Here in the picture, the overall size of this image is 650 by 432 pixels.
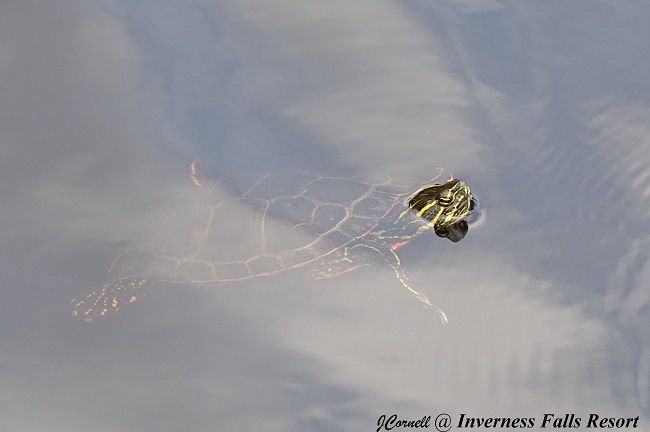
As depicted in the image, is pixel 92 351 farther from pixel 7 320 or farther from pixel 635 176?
pixel 635 176

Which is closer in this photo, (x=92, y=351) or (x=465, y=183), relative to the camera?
(x=92, y=351)

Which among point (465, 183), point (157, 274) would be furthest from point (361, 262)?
point (157, 274)

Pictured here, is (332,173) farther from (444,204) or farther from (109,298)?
(109,298)

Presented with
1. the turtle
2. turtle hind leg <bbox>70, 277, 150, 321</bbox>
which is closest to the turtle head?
the turtle

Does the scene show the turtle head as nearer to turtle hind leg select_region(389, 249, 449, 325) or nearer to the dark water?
the dark water

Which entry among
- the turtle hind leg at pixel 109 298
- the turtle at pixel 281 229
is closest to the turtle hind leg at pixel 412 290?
the turtle at pixel 281 229

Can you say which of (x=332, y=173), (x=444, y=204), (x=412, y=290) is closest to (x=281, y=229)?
(x=332, y=173)
